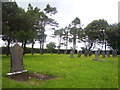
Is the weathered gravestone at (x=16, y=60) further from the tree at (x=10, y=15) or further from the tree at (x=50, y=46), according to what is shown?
the tree at (x=50, y=46)

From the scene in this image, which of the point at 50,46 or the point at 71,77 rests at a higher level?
the point at 50,46

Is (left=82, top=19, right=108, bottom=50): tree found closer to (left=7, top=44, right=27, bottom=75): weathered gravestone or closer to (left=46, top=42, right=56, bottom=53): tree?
(left=46, top=42, right=56, bottom=53): tree

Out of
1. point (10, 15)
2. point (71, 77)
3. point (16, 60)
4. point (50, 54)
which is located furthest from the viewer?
point (50, 54)

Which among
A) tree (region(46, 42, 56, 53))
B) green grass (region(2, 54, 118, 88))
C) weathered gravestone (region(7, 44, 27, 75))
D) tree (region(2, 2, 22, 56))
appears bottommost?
green grass (region(2, 54, 118, 88))

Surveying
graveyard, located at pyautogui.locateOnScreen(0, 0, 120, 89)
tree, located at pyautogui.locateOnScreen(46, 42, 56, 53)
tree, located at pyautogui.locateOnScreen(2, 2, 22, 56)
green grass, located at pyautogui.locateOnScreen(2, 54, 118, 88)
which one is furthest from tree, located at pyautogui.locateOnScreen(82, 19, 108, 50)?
green grass, located at pyautogui.locateOnScreen(2, 54, 118, 88)

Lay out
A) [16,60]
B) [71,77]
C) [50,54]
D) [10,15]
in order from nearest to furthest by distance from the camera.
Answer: [71,77] < [16,60] < [10,15] < [50,54]

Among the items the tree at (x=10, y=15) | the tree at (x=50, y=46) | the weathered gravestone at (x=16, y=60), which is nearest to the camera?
the weathered gravestone at (x=16, y=60)

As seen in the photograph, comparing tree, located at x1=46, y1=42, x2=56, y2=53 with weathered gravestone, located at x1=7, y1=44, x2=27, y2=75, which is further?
tree, located at x1=46, y1=42, x2=56, y2=53

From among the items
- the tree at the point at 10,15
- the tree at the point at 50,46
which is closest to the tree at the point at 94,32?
the tree at the point at 50,46

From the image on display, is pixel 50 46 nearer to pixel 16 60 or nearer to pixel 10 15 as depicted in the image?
pixel 10 15

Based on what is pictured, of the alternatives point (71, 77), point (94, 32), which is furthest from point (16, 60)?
point (94, 32)

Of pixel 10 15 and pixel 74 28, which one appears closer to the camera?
pixel 10 15

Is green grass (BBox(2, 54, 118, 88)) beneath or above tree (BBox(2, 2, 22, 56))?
beneath

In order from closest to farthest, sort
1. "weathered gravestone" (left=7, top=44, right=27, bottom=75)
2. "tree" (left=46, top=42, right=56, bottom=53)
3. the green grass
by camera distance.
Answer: the green grass
"weathered gravestone" (left=7, top=44, right=27, bottom=75)
"tree" (left=46, top=42, right=56, bottom=53)
